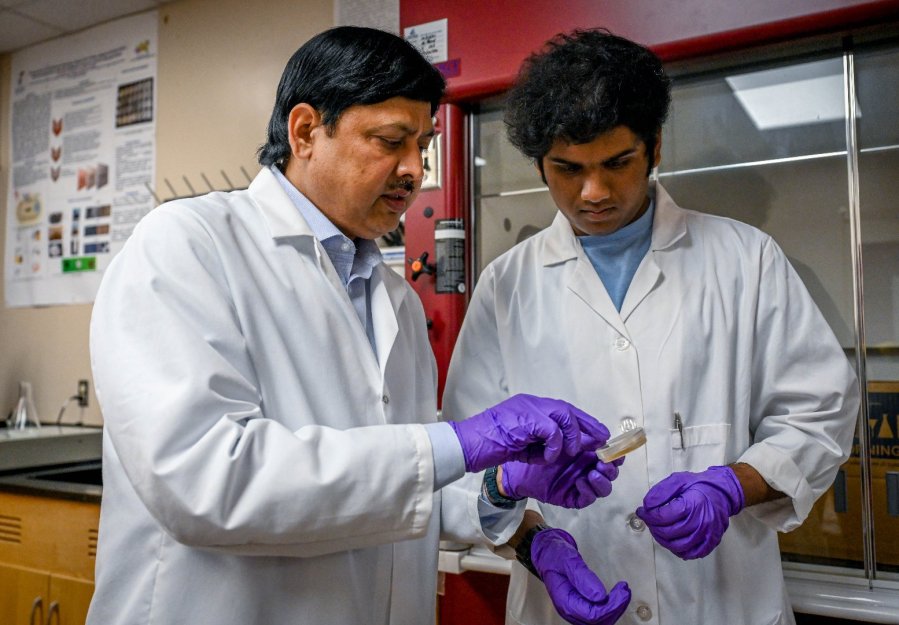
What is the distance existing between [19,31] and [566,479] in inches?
135

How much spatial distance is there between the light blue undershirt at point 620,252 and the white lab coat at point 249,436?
487 mm

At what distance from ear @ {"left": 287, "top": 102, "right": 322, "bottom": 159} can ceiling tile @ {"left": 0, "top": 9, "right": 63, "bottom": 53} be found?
2.73 m

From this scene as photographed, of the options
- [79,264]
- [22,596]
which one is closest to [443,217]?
[22,596]

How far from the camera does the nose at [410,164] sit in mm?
1195

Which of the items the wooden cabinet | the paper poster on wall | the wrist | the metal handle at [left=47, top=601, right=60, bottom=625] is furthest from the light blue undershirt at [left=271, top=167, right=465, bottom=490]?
the paper poster on wall

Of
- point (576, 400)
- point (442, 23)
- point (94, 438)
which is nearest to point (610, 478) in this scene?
point (576, 400)

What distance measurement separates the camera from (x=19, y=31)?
3.37m

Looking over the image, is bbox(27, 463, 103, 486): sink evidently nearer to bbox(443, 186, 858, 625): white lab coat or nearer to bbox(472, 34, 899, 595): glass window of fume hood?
bbox(443, 186, 858, 625): white lab coat

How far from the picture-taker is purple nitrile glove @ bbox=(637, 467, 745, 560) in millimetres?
1149

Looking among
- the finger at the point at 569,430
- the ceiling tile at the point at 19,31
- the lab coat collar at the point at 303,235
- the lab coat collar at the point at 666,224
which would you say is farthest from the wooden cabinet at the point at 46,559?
the ceiling tile at the point at 19,31

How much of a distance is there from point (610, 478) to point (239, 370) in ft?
2.03

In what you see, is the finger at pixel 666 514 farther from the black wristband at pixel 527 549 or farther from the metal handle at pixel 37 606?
the metal handle at pixel 37 606

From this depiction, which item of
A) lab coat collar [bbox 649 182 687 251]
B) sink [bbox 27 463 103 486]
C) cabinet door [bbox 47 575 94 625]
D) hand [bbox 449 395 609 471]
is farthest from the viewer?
sink [bbox 27 463 103 486]

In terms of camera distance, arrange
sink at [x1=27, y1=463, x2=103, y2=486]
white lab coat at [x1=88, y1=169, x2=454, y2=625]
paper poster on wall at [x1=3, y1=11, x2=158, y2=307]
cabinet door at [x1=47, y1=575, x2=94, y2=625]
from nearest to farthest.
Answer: white lab coat at [x1=88, y1=169, x2=454, y2=625] < cabinet door at [x1=47, y1=575, x2=94, y2=625] < sink at [x1=27, y1=463, x2=103, y2=486] < paper poster on wall at [x1=3, y1=11, x2=158, y2=307]
